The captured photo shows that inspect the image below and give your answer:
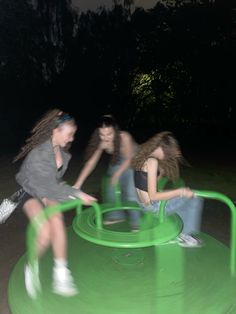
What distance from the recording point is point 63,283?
9.15 ft

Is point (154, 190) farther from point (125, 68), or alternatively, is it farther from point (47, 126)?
point (125, 68)

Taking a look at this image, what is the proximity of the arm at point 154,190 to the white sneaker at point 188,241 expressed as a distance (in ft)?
2.30

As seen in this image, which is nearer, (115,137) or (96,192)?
(115,137)

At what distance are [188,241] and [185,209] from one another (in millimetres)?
375

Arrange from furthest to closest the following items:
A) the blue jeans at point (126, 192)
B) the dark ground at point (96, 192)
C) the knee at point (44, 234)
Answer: the dark ground at point (96, 192) → the blue jeans at point (126, 192) → the knee at point (44, 234)

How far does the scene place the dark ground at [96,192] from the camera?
12.6 feet

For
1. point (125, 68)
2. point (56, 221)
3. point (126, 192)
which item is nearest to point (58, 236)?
point (56, 221)

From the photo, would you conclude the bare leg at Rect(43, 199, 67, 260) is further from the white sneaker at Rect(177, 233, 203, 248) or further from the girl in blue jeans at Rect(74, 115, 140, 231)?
the white sneaker at Rect(177, 233, 203, 248)

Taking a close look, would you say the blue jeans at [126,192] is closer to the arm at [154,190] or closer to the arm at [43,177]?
the arm at [154,190]

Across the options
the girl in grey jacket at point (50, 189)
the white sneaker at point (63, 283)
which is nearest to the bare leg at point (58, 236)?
the girl in grey jacket at point (50, 189)

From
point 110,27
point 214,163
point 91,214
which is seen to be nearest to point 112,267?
point 91,214

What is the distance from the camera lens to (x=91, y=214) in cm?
326

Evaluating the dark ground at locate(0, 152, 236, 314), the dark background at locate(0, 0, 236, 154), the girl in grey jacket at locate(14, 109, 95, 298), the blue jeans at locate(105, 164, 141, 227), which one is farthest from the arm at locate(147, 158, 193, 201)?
the dark background at locate(0, 0, 236, 154)

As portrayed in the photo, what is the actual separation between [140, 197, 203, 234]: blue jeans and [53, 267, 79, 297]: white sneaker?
2.83 ft
